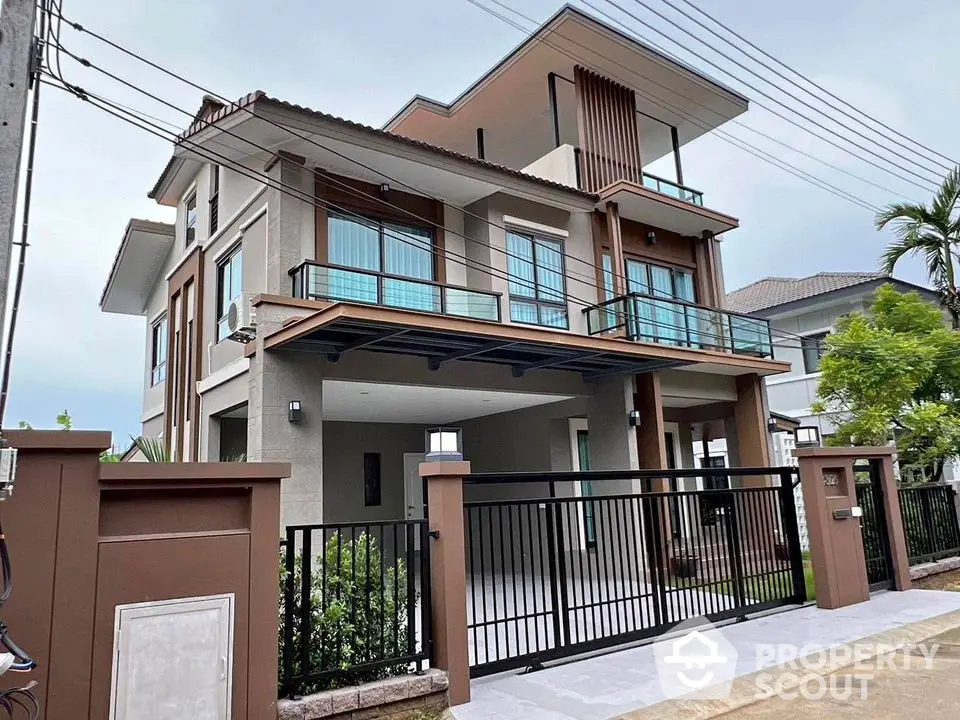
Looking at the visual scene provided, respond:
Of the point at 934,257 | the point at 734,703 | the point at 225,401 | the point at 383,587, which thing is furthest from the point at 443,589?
the point at 934,257

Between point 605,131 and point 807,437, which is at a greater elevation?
point 605,131

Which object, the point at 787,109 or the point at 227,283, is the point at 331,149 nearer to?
the point at 227,283

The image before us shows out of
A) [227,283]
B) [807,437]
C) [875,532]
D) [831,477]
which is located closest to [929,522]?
[875,532]

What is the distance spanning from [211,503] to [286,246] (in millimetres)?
6082

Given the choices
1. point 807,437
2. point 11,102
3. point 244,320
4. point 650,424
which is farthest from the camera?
point 650,424

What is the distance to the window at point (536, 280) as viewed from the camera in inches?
464

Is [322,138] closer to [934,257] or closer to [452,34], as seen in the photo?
[452,34]

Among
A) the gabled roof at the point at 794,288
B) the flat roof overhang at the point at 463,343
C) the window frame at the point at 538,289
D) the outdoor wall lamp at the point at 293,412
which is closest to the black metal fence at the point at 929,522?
the flat roof overhang at the point at 463,343

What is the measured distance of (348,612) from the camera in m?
4.70

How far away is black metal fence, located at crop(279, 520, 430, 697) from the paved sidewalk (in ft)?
2.06

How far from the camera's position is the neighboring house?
9.18m

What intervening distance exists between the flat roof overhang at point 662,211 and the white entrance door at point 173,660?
34.7 feet

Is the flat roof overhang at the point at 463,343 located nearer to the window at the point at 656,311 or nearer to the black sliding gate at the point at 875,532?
the window at the point at 656,311

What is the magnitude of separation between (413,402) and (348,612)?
672cm
